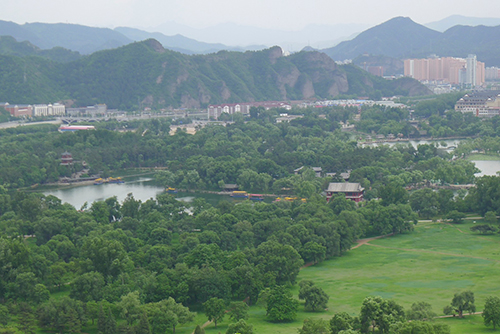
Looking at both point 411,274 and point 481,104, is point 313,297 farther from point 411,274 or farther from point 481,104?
point 481,104

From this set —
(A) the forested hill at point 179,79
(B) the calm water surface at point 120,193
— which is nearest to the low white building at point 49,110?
(A) the forested hill at point 179,79

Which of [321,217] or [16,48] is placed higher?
[16,48]

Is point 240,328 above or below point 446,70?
below

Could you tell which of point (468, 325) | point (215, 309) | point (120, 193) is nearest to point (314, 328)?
point (215, 309)

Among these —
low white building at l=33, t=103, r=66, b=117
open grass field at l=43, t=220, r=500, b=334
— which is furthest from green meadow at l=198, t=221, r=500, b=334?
low white building at l=33, t=103, r=66, b=117

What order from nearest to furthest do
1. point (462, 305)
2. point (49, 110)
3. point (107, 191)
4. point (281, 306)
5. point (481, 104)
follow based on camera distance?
1. point (462, 305)
2. point (281, 306)
3. point (107, 191)
4. point (481, 104)
5. point (49, 110)

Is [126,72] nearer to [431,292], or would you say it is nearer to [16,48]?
[16,48]

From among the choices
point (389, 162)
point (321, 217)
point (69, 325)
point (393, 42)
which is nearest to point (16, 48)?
point (389, 162)
